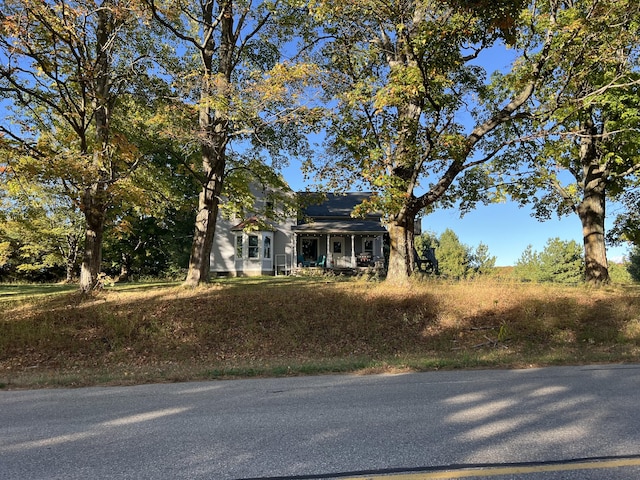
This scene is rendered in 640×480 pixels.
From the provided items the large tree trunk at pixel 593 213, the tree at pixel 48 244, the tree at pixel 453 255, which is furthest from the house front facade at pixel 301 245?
the tree at pixel 453 255

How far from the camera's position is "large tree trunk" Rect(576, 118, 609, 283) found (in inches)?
683

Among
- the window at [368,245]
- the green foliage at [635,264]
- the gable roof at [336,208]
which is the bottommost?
the green foliage at [635,264]

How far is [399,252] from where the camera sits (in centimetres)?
1443

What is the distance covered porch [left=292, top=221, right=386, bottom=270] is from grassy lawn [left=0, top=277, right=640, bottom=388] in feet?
44.4

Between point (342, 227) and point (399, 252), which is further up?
point (342, 227)

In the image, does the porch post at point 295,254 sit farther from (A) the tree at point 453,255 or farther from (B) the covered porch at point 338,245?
(A) the tree at point 453,255

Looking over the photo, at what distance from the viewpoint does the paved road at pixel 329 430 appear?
138 inches

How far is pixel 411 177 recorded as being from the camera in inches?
544

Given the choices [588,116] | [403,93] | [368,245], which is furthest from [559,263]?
[403,93]

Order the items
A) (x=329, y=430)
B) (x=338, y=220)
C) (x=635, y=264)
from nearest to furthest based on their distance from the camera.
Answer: (x=329, y=430)
(x=338, y=220)
(x=635, y=264)

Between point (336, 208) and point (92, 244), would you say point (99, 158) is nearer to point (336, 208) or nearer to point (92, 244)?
point (92, 244)

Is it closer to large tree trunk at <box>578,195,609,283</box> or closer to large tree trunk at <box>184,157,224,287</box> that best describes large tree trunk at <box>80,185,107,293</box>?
large tree trunk at <box>184,157,224,287</box>

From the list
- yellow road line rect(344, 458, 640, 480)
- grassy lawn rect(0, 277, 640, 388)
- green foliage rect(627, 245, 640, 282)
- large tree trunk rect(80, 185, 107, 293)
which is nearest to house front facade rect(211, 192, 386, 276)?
large tree trunk rect(80, 185, 107, 293)

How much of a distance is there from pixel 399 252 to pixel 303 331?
15.6 ft
